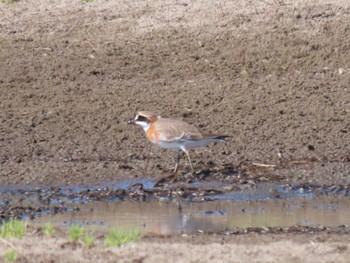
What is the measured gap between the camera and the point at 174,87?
14.6 meters

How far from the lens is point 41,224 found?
1038 centimetres

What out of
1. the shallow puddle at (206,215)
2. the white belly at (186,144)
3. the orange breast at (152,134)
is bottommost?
the shallow puddle at (206,215)

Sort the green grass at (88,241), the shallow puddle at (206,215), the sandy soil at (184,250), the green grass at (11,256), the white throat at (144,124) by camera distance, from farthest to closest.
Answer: the white throat at (144,124) < the shallow puddle at (206,215) < the green grass at (88,241) < the sandy soil at (184,250) < the green grass at (11,256)

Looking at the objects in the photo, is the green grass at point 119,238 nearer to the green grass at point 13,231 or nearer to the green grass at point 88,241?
the green grass at point 88,241

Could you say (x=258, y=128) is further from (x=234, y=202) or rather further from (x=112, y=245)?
(x=112, y=245)

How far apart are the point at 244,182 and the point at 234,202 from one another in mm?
585

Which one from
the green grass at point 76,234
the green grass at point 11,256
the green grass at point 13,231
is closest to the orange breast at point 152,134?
the green grass at point 13,231

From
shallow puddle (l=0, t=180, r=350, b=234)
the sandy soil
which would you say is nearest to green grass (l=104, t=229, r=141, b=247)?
the sandy soil

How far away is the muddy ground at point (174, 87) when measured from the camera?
12.7 metres

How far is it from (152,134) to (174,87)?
92.5 inches

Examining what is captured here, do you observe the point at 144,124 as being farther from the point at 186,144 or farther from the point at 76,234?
the point at 76,234

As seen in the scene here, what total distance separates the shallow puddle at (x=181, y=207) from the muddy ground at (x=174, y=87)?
358 mm

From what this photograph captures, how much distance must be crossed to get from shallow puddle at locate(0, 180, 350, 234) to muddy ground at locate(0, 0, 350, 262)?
358mm

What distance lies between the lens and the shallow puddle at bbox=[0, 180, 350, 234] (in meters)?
10.5
